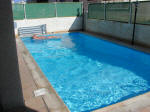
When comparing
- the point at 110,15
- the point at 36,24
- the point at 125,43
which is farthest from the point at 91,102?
the point at 36,24

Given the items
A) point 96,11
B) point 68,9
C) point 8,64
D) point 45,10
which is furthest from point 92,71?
point 68,9

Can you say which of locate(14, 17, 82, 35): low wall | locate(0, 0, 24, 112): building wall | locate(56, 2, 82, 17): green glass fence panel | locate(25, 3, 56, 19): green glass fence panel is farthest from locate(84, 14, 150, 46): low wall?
locate(0, 0, 24, 112): building wall

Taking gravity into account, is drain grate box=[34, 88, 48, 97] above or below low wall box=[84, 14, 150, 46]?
below

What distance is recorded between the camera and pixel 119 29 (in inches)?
362

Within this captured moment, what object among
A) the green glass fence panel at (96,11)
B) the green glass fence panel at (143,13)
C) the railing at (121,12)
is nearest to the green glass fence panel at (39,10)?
the green glass fence panel at (96,11)

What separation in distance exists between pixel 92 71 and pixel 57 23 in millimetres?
7255

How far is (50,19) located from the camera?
38.9 feet

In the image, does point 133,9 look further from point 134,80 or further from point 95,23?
point 134,80

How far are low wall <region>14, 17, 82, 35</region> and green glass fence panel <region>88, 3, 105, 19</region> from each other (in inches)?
48.8

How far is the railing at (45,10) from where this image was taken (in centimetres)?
1093

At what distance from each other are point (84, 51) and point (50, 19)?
16.4 ft

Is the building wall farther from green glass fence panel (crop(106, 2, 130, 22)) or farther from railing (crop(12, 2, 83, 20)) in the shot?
railing (crop(12, 2, 83, 20))

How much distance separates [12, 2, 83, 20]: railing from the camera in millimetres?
10930

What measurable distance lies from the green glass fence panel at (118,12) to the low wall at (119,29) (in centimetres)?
29
